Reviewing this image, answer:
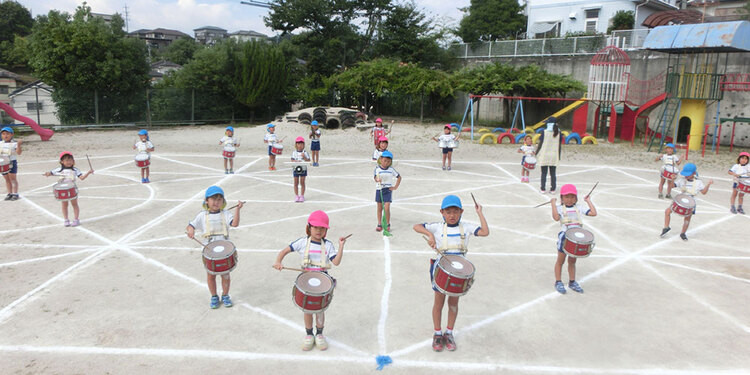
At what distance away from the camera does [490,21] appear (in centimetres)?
4566

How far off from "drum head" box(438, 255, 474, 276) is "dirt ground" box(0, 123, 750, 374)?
115 centimetres

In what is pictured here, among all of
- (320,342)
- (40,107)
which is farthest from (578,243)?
(40,107)

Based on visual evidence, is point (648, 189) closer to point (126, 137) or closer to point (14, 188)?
point (14, 188)

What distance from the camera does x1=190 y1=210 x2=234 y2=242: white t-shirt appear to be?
7039mm

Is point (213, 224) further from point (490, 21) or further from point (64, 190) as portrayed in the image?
point (490, 21)

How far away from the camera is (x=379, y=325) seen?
6660 millimetres

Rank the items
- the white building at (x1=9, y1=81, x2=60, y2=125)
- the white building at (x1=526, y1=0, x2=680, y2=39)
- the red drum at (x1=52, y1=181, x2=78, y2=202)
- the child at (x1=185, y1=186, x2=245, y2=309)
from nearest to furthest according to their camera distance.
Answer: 1. the child at (x1=185, y1=186, x2=245, y2=309)
2. the red drum at (x1=52, y1=181, x2=78, y2=202)
3. the white building at (x1=9, y1=81, x2=60, y2=125)
4. the white building at (x1=526, y1=0, x2=680, y2=39)

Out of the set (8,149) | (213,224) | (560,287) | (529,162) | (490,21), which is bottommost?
(560,287)

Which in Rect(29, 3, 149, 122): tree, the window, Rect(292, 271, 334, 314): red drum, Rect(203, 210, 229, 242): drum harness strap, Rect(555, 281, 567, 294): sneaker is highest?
the window

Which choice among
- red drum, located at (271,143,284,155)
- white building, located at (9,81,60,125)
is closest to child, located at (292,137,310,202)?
red drum, located at (271,143,284,155)

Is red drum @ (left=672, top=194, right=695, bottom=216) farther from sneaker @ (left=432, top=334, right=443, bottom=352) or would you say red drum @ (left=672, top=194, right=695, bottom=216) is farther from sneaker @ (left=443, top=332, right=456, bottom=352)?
sneaker @ (left=432, top=334, right=443, bottom=352)

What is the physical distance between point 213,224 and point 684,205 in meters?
9.20

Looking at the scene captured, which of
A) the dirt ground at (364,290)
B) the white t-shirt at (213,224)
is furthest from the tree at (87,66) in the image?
the white t-shirt at (213,224)

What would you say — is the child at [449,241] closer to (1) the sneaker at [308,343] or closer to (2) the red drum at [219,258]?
(1) the sneaker at [308,343]
